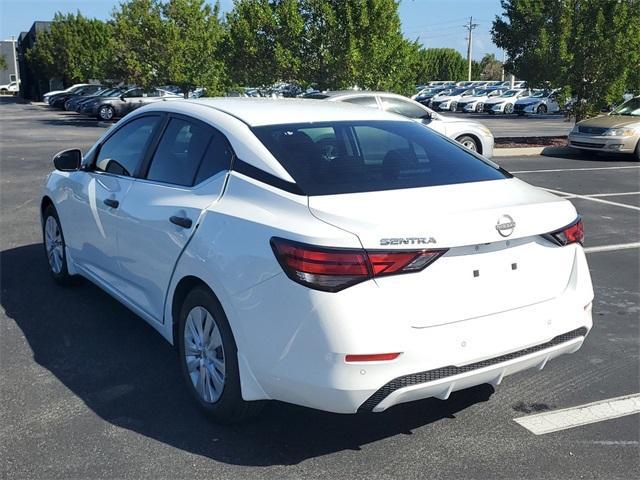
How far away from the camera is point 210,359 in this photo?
3479mm

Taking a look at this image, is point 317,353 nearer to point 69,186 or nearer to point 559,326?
point 559,326

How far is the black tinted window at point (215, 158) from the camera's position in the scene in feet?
11.9

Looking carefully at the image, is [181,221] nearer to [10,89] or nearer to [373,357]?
[373,357]

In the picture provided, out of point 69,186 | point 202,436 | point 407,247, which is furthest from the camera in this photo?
point 69,186

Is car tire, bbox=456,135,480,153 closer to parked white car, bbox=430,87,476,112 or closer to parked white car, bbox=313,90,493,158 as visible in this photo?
parked white car, bbox=313,90,493,158

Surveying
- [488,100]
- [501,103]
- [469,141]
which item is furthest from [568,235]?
[488,100]

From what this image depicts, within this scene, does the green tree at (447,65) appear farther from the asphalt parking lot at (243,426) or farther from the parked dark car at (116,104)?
the asphalt parking lot at (243,426)

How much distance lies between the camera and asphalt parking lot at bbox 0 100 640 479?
3.14 m

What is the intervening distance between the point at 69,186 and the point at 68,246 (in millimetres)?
476

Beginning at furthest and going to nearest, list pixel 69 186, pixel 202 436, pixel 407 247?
pixel 69 186
pixel 202 436
pixel 407 247

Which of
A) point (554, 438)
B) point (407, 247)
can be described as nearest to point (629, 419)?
point (554, 438)

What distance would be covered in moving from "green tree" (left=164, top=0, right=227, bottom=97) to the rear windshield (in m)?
22.6

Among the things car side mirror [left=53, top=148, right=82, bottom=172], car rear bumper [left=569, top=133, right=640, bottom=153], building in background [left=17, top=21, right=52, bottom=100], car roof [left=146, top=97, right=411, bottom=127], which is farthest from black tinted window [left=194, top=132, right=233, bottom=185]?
building in background [left=17, top=21, right=52, bottom=100]

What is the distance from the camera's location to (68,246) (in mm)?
5410
